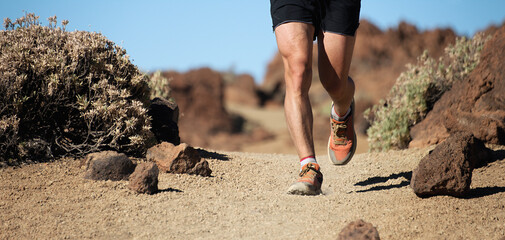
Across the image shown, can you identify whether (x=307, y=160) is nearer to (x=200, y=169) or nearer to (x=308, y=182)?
(x=308, y=182)

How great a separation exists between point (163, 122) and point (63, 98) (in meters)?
1.26

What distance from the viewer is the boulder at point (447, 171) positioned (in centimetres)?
372

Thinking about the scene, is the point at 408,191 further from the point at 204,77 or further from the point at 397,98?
the point at 204,77

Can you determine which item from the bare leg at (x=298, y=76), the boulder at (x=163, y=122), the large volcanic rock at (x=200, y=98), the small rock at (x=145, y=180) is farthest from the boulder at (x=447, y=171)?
the large volcanic rock at (x=200, y=98)

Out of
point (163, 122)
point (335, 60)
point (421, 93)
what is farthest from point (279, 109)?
point (335, 60)

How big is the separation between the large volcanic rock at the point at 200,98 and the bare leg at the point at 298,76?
45.4 ft

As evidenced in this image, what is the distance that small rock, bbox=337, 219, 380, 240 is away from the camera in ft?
8.39

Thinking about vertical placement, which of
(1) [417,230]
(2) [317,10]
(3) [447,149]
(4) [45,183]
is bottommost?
(1) [417,230]

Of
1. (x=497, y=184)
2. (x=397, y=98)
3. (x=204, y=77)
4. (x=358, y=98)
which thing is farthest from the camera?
(x=204, y=77)

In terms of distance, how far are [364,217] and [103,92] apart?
3.03 metres

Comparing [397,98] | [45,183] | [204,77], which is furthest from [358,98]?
[45,183]

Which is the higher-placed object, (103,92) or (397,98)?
(397,98)

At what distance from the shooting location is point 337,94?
4.59 metres

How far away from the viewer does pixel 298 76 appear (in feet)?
13.3
